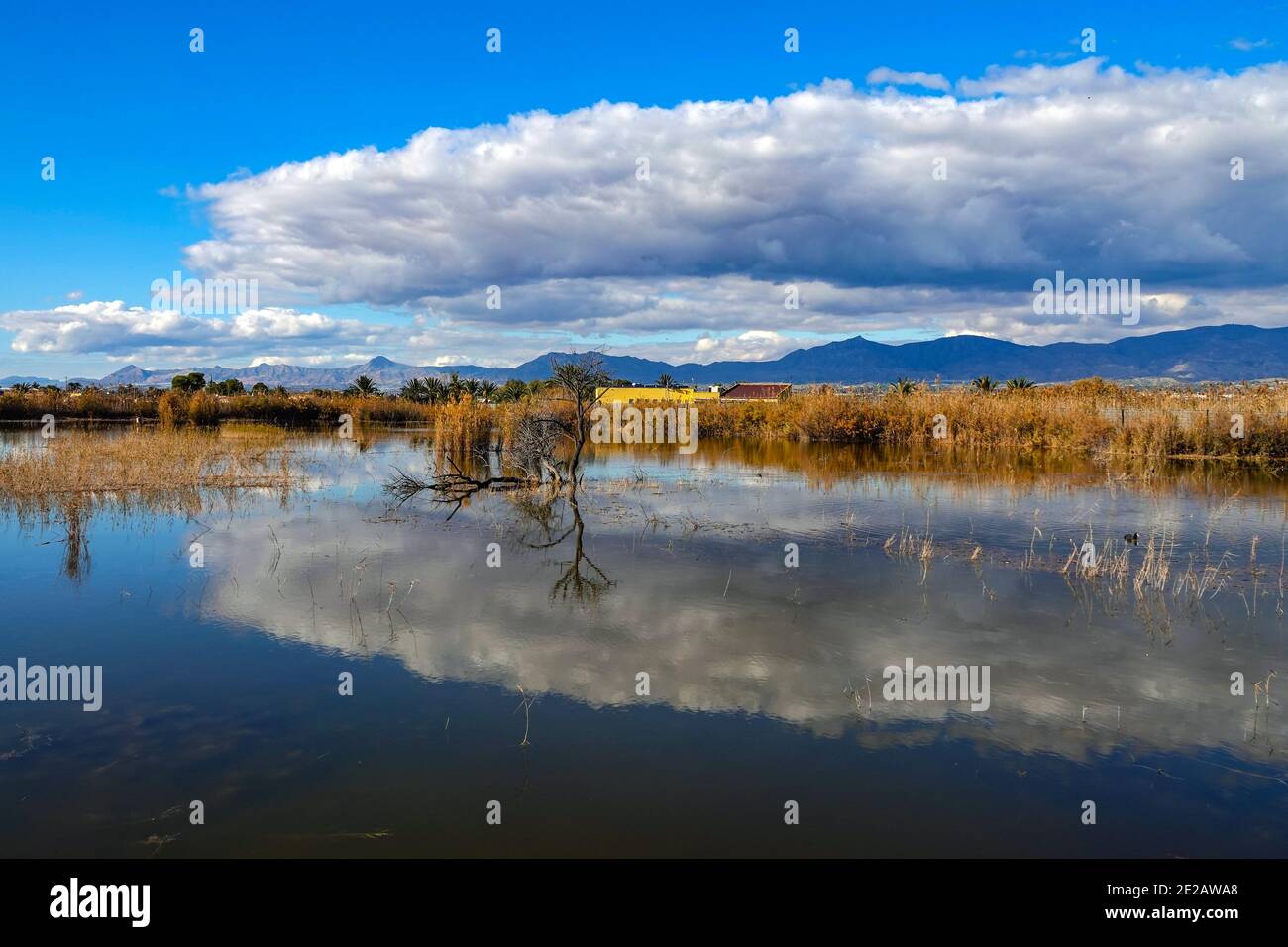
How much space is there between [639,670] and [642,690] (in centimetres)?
53

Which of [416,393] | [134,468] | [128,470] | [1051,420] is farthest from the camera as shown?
[416,393]

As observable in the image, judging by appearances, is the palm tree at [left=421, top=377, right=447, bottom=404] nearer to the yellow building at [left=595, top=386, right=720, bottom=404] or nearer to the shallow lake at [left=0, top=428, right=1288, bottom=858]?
the yellow building at [left=595, top=386, right=720, bottom=404]

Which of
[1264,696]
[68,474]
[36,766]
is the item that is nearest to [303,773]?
[36,766]

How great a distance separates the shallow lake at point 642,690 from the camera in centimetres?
521

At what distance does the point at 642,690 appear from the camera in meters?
7.39

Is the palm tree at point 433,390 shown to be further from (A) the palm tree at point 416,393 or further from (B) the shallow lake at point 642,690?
(B) the shallow lake at point 642,690

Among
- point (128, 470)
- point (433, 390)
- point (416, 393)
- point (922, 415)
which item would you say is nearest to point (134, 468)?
point (128, 470)

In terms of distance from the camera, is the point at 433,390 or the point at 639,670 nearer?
the point at 639,670

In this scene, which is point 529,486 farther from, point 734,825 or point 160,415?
point 160,415

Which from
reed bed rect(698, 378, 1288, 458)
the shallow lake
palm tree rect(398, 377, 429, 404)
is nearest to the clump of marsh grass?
the shallow lake

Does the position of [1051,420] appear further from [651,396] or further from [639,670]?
[651,396]

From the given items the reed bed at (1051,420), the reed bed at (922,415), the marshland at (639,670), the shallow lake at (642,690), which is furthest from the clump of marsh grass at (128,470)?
the reed bed at (1051,420)
